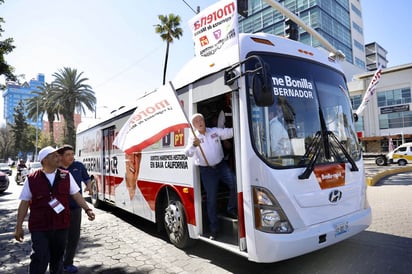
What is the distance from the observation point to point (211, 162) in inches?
173

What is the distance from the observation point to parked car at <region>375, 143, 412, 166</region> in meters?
24.3

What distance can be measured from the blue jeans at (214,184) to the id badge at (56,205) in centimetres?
202

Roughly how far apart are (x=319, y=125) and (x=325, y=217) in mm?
1220

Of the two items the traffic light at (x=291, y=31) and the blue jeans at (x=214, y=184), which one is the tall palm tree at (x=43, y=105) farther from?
the blue jeans at (x=214, y=184)

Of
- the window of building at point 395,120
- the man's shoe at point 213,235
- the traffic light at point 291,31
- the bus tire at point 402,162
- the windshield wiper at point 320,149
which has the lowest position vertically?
the bus tire at point 402,162

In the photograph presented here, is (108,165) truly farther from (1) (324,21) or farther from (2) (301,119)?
(1) (324,21)

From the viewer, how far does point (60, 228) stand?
3.35m

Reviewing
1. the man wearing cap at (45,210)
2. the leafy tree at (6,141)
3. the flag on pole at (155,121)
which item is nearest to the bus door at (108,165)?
the flag on pole at (155,121)

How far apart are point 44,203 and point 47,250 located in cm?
55

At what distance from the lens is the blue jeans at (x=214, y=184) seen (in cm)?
436

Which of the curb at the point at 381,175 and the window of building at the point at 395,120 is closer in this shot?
the curb at the point at 381,175

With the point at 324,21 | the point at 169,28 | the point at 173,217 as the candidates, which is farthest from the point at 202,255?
the point at 324,21

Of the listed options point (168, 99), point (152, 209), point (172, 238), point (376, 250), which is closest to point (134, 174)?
point (152, 209)

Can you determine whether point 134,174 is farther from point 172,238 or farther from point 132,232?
point 172,238
